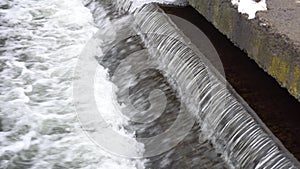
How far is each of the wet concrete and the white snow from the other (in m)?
0.67

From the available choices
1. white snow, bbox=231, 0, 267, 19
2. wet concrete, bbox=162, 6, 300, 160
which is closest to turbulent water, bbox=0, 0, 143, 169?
wet concrete, bbox=162, 6, 300, 160

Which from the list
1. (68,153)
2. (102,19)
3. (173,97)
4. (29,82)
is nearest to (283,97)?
(173,97)

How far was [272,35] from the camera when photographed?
2.88 meters

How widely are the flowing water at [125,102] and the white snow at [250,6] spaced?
53 centimetres

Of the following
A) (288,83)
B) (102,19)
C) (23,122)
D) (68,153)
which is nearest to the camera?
(288,83)

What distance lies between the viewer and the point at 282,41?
2.80 m

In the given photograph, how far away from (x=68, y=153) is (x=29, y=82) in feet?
3.87

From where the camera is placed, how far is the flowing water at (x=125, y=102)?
10.9 feet

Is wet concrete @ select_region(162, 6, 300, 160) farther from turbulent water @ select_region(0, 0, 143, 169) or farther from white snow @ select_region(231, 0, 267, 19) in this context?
turbulent water @ select_region(0, 0, 143, 169)

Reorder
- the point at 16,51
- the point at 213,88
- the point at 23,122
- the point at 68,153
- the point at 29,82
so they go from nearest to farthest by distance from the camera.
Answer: the point at 213,88
the point at 68,153
the point at 23,122
the point at 29,82
the point at 16,51

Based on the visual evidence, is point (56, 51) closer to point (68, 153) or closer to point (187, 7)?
point (187, 7)

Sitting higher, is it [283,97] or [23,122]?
[283,97]

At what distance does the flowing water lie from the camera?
10.9ft

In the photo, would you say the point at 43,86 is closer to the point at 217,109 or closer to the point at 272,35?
the point at 217,109
